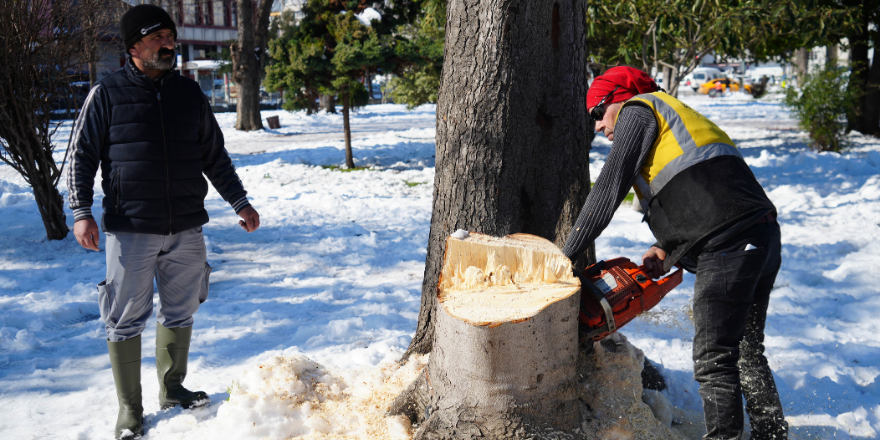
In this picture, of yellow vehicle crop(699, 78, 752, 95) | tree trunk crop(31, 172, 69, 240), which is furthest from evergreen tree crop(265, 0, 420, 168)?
yellow vehicle crop(699, 78, 752, 95)

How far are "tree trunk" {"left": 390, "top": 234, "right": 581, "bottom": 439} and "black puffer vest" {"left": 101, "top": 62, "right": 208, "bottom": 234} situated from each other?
131 cm

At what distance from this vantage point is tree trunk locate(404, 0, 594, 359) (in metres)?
2.66

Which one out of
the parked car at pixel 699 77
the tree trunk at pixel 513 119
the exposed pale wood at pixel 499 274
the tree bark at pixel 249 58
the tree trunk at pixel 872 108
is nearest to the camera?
the exposed pale wood at pixel 499 274

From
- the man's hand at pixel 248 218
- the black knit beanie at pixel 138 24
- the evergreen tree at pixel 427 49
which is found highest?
the evergreen tree at pixel 427 49

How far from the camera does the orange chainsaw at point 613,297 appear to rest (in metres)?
2.22

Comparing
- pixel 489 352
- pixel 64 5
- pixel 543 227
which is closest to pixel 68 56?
pixel 64 5

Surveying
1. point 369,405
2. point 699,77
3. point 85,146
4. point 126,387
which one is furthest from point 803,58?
point 126,387

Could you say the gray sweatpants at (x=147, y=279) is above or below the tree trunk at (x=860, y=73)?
below

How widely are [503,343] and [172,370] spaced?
1.74 metres

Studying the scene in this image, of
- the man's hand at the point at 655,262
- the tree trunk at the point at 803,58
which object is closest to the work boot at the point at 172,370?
the man's hand at the point at 655,262

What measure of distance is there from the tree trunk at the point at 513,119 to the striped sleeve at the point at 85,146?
4.90ft

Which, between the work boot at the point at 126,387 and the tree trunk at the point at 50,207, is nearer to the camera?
the work boot at the point at 126,387

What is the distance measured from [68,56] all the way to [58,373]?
3890mm

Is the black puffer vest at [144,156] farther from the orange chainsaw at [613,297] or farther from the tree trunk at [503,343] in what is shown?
the orange chainsaw at [613,297]
